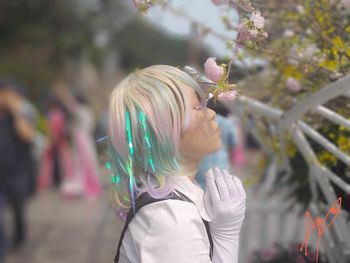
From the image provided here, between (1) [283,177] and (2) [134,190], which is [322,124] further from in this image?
(2) [134,190]

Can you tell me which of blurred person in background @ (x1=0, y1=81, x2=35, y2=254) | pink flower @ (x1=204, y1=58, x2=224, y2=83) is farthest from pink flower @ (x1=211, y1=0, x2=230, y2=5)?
blurred person in background @ (x1=0, y1=81, x2=35, y2=254)

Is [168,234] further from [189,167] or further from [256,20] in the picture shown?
[256,20]

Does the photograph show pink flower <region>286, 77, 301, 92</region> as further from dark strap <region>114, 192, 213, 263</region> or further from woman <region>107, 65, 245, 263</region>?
dark strap <region>114, 192, 213, 263</region>

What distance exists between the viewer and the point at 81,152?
772 centimetres

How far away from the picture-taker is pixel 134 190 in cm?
162

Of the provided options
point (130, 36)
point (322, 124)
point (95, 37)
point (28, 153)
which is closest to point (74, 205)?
point (28, 153)

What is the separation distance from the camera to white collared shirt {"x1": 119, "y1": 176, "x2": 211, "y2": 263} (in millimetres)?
1461

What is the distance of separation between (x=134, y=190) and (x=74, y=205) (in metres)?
5.99

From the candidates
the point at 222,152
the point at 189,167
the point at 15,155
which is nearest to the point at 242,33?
the point at 189,167

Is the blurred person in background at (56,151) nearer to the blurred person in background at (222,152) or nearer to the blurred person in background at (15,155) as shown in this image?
the blurred person in background at (15,155)

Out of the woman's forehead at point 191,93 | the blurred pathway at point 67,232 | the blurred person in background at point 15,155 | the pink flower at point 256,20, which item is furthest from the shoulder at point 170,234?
the blurred person in background at point 15,155

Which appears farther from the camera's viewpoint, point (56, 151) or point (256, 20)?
point (56, 151)

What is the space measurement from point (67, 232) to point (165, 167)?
476 centimetres

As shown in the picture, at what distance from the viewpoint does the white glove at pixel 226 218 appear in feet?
5.11
